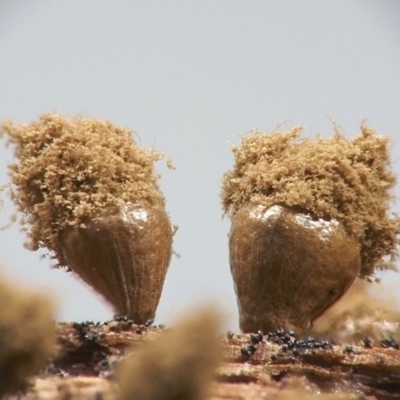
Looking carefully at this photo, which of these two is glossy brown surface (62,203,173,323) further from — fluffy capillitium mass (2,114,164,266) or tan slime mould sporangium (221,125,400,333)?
tan slime mould sporangium (221,125,400,333)

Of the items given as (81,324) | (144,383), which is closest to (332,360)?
(81,324)

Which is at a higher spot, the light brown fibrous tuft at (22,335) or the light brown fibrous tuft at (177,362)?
the light brown fibrous tuft at (22,335)

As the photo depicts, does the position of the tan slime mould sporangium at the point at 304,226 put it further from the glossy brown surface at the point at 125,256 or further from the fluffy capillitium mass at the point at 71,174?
the fluffy capillitium mass at the point at 71,174

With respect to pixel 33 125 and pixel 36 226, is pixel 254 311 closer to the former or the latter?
pixel 36 226

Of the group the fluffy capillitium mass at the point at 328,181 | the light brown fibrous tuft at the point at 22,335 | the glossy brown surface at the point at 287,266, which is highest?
the fluffy capillitium mass at the point at 328,181

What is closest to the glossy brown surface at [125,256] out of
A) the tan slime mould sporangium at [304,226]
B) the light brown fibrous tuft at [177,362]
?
the tan slime mould sporangium at [304,226]

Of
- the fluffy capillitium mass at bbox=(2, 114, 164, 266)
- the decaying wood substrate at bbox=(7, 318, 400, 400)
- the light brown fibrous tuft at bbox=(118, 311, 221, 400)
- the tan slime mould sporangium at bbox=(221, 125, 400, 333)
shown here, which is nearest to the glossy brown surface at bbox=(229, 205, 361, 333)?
the tan slime mould sporangium at bbox=(221, 125, 400, 333)

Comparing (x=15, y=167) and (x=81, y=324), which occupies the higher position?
(x=15, y=167)
